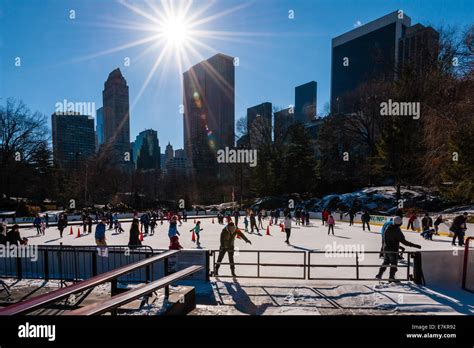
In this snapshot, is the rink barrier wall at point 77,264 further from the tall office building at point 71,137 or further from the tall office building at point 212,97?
the tall office building at point 212,97

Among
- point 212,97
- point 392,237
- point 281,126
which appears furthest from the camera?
point 212,97

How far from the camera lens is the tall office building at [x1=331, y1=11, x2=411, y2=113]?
5853cm

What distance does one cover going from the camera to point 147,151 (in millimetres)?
121750

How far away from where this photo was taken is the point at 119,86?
254 feet

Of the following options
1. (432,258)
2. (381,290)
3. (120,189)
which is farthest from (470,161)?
(120,189)

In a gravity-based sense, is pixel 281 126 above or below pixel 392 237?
above

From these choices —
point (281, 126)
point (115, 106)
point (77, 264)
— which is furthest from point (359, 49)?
point (77, 264)

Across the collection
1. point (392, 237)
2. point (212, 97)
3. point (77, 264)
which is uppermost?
point (212, 97)

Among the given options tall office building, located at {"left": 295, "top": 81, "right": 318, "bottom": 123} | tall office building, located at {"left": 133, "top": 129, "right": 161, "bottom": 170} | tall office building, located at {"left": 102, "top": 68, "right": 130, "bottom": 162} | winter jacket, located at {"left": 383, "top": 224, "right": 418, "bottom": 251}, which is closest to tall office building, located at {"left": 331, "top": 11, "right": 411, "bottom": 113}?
tall office building, located at {"left": 295, "top": 81, "right": 318, "bottom": 123}

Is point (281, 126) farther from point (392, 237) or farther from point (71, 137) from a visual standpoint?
point (392, 237)

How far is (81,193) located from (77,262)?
147ft

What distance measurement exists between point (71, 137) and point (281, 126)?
1893 inches
